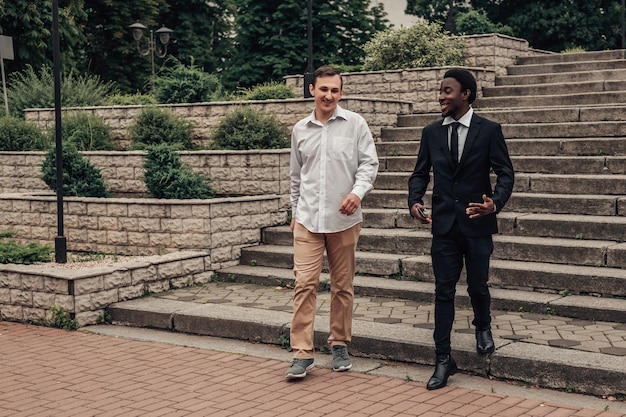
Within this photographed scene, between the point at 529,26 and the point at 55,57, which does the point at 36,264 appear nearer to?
the point at 55,57

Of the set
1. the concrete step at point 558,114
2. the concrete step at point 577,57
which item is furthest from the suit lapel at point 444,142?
the concrete step at point 577,57

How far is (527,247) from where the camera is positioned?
335 inches

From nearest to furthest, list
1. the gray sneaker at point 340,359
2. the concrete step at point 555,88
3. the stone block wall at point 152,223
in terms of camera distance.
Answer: the gray sneaker at point 340,359, the stone block wall at point 152,223, the concrete step at point 555,88

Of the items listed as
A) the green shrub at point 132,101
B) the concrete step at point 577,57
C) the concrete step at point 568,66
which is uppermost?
the concrete step at point 577,57

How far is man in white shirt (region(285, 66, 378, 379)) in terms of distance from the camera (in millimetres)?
6355

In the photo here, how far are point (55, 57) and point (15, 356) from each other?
3679mm

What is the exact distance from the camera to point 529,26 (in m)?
31.5

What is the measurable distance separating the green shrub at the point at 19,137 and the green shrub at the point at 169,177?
14.2 feet

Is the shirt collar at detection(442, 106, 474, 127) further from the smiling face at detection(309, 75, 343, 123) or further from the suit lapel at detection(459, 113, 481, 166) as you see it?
the smiling face at detection(309, 75, 343, 123)

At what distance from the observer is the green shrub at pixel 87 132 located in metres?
Answer: 14.2

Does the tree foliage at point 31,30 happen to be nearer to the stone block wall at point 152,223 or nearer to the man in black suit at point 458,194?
the stone block wall at point 152,223

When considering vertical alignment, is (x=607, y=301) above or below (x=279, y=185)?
below

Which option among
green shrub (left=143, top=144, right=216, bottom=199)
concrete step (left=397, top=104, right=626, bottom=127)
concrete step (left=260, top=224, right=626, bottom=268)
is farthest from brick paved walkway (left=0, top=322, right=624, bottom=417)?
concrete step (left=397, top=104, right=626, bottom=127)

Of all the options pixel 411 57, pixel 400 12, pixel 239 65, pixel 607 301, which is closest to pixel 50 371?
pixel 607 301
